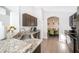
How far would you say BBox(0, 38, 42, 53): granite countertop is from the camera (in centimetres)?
212

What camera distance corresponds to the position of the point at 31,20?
230cm

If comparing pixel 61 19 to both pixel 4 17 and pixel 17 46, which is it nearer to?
pixel 17 46

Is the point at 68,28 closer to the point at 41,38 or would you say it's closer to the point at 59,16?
the point at 59,16

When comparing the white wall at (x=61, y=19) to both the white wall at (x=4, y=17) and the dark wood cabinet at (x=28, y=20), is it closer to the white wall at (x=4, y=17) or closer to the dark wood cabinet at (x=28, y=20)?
the dark wood cabinet at (x=28, y=20)

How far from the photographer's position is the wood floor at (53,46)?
2182 millimetres

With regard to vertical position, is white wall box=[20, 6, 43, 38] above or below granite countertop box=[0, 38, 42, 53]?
above

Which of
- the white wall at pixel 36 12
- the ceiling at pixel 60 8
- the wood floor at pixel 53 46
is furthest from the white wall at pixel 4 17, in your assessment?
the wood floor at pixel 53 46

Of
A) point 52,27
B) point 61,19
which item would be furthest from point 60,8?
point 52,27

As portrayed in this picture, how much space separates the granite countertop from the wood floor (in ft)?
0.49

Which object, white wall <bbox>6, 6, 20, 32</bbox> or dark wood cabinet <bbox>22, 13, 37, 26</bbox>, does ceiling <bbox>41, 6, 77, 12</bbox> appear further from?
white wall <bbox>6, 6, 20, 32</bbox>

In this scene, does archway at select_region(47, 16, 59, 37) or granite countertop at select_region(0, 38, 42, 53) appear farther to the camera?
archway at select_region(47, 16, 59, 37)

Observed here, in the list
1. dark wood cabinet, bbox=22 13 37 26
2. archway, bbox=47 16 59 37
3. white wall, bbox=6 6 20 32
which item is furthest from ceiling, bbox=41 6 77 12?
white wall, bbox=6 6 20 32
